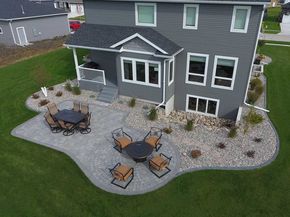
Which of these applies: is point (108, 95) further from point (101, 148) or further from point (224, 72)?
point (224, 72)

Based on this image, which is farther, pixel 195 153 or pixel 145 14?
pixel 145 14

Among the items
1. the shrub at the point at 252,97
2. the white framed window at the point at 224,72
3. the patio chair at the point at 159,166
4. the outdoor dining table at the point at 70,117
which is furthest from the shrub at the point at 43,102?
the shrub at the point at 252,97

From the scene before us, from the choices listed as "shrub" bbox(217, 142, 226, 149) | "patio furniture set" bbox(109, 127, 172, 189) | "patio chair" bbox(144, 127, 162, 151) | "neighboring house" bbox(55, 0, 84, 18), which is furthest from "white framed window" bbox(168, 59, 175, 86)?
"neighboring house" bbox(55, 0, 84, 18)

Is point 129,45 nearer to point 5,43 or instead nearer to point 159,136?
point 159,136

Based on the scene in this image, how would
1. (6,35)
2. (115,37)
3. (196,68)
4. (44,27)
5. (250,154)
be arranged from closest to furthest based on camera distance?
(250,154) → (196,68) → (115,37) → (6,35) → (44,27)

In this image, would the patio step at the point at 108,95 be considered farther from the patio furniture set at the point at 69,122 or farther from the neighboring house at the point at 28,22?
the neighboring house at the point at 28,22

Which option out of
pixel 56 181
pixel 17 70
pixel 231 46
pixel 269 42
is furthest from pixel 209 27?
pixel 269 42

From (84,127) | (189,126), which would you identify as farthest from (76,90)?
(189,126)

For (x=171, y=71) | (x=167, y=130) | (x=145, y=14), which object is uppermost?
(x=145, y=14)
